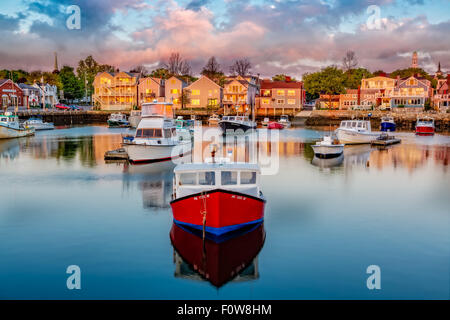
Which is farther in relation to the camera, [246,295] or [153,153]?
[153,153]

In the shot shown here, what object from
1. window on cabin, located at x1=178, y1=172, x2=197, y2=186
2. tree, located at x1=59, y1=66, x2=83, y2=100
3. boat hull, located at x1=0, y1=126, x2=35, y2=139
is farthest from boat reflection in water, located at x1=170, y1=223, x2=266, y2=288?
tree, located at x1=59, y1=66, x2=83, y2=100

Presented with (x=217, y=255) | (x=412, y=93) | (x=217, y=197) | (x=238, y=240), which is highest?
(x=412, y=93)

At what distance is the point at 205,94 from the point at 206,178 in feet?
338

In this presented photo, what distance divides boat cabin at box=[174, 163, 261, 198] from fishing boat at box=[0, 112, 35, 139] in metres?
52.2

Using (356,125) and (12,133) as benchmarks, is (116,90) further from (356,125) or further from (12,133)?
(356,125)

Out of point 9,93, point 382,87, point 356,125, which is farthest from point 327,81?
point 9,93

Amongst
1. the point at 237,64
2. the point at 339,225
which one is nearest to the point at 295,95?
the point at 237,64

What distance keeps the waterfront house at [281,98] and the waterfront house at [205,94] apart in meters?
12.0

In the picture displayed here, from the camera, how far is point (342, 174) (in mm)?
34500

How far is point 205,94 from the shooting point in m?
119

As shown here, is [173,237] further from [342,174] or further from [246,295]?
[342,174]

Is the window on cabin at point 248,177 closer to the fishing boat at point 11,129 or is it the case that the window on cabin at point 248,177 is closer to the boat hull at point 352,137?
the boat hull at point 352,137

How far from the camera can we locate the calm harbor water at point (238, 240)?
13.7 metres

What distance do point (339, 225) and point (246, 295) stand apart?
838 centimetres
